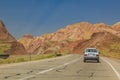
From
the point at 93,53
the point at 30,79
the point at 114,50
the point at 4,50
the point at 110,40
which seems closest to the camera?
the point at 30,79

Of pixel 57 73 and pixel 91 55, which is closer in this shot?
pixel 57 73

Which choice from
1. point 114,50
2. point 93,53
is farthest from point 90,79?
point 114,50

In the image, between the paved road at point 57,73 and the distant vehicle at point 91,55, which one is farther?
the distant vehicle at point 91,55

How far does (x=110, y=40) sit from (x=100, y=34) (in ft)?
37.3

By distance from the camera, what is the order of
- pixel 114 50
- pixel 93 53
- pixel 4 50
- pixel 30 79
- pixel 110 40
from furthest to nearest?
pixel 4 50 → pixel 110 40 → pixel 114 50 → pixel 93 53 → pixel 30 79

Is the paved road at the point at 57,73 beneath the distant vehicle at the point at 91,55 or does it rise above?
beneath

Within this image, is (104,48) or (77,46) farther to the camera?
(77,46)

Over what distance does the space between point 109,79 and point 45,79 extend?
3457mm

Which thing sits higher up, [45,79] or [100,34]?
[100,34]

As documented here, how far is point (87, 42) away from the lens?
183000 mm

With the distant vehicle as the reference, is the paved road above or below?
below

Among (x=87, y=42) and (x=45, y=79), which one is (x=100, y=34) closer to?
(x=87, y=42)

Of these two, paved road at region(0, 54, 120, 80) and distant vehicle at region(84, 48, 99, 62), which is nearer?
paved road at region(0, 54, 120, 80)

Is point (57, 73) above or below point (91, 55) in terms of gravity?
below
